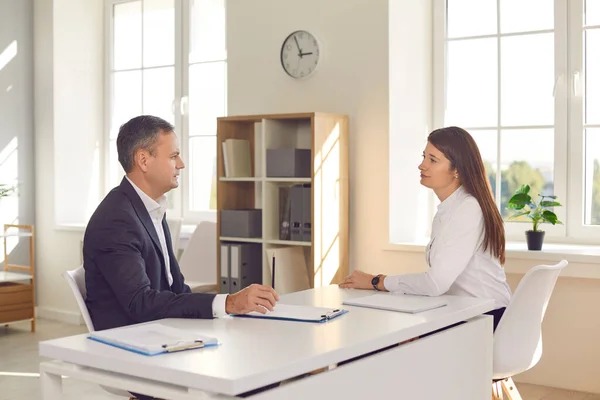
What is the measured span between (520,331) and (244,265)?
222 cm

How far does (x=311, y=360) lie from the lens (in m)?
1.71

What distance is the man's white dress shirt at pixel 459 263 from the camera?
9.07 ft

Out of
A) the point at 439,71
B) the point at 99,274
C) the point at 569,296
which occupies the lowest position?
the point at 569,296

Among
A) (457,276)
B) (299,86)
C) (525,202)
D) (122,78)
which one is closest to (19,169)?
(122,78)

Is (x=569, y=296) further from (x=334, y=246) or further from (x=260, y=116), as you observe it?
(x=260, y=116)

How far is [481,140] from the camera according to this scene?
4.79 metres

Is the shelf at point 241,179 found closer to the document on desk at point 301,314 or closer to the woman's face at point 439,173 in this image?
the woman's face at point 439,173


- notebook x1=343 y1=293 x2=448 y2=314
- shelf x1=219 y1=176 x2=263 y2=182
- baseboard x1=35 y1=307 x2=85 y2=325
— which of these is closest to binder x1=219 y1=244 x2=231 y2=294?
shelf x1=219 y1=176 x2=263 y2=182

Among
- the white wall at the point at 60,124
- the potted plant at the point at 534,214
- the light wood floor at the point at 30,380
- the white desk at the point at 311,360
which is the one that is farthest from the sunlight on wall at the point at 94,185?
the white desk at the point at 311,360

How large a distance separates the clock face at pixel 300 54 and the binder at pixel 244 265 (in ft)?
3.69

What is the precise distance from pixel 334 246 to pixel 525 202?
1100 millimetres

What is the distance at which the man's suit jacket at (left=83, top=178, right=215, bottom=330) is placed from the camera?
7.27 ft

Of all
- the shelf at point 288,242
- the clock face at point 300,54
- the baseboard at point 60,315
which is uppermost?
the clock face at point 300,54

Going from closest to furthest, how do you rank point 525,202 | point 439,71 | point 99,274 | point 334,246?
point 99,274 → point 525,202 → point 334,246 → point 439,71
